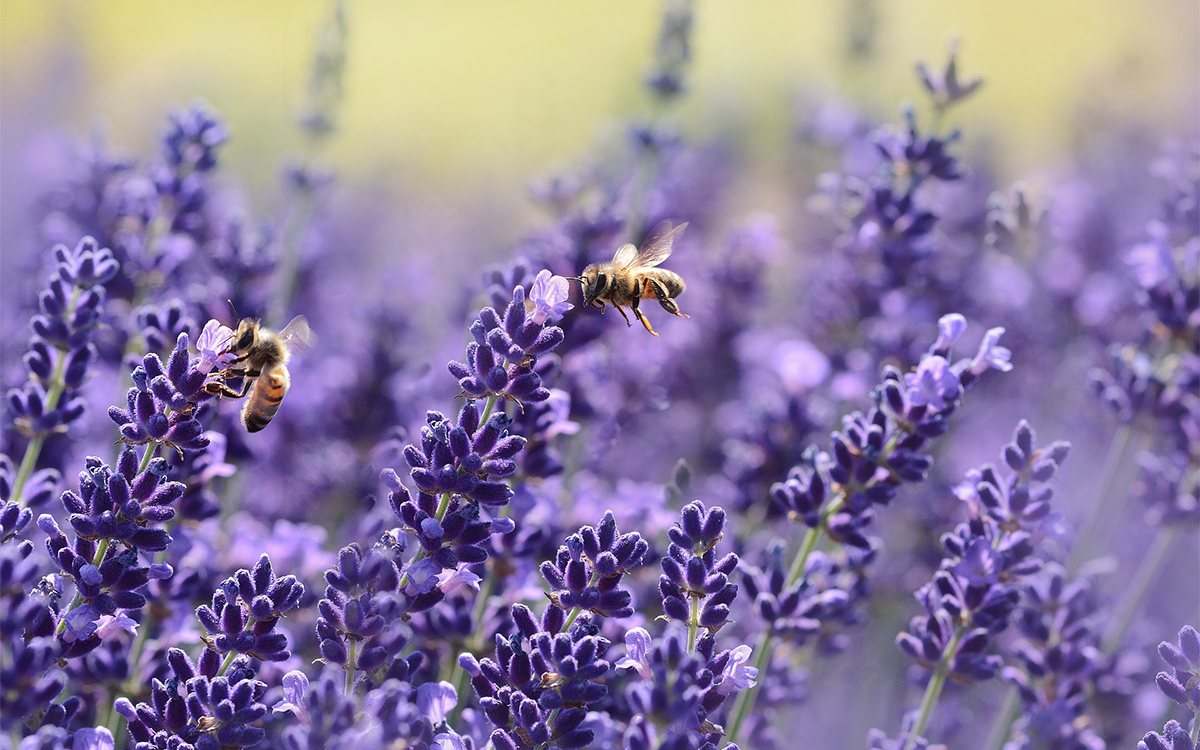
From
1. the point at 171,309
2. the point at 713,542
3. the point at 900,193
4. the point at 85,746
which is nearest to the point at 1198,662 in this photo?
the point at 713,542

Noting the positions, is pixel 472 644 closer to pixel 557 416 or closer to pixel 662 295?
pixel 557 416

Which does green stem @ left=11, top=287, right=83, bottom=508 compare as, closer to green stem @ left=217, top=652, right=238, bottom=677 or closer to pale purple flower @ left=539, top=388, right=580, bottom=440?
green stem @ left=217, top=652, right=238, bottom=677

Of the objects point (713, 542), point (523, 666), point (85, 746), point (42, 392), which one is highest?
point (713, 542)

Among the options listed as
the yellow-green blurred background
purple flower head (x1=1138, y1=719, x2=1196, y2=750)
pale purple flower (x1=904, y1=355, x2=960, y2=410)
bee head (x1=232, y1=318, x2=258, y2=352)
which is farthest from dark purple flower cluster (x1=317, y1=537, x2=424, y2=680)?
the yellow-green blurred background

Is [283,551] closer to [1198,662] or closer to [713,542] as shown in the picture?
[713,542]

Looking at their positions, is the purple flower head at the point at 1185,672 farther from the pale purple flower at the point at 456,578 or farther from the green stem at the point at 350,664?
the green stem at the point at 350,664

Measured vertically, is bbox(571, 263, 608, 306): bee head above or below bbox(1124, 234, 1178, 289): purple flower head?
below

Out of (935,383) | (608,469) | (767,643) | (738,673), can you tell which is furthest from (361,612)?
(608,469)
